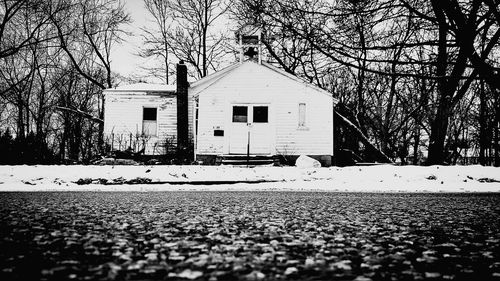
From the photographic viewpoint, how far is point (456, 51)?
7863 mm

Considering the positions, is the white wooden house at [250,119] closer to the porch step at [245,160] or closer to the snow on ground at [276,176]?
the porch step at [245,160]

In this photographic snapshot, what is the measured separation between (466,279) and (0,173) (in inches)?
587

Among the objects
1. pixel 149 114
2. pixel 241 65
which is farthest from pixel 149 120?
pixel 241 65

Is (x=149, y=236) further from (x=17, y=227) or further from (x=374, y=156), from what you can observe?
(x=374, y=156)

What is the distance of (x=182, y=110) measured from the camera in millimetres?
22734

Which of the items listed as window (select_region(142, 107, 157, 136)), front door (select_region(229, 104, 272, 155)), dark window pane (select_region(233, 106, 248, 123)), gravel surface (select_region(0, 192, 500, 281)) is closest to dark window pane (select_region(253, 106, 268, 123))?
front door (select_region(229, 104, 272, 155))

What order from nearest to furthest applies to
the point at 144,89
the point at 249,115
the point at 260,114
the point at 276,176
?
the point at 276,176 < the point at 249,115 < the point at 260,114 < the point at 144,89

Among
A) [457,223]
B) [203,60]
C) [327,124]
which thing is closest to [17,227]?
[457,223]

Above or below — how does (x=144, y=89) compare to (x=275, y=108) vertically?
above

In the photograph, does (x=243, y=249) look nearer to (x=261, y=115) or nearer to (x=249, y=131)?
(x=249, y=131)

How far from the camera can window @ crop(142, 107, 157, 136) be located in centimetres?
2388

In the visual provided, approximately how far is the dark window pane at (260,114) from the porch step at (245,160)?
2.71 m

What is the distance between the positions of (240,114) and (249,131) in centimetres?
149

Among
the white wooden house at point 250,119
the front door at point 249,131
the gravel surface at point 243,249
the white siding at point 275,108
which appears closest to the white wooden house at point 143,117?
the white wooden house at point 250,119
